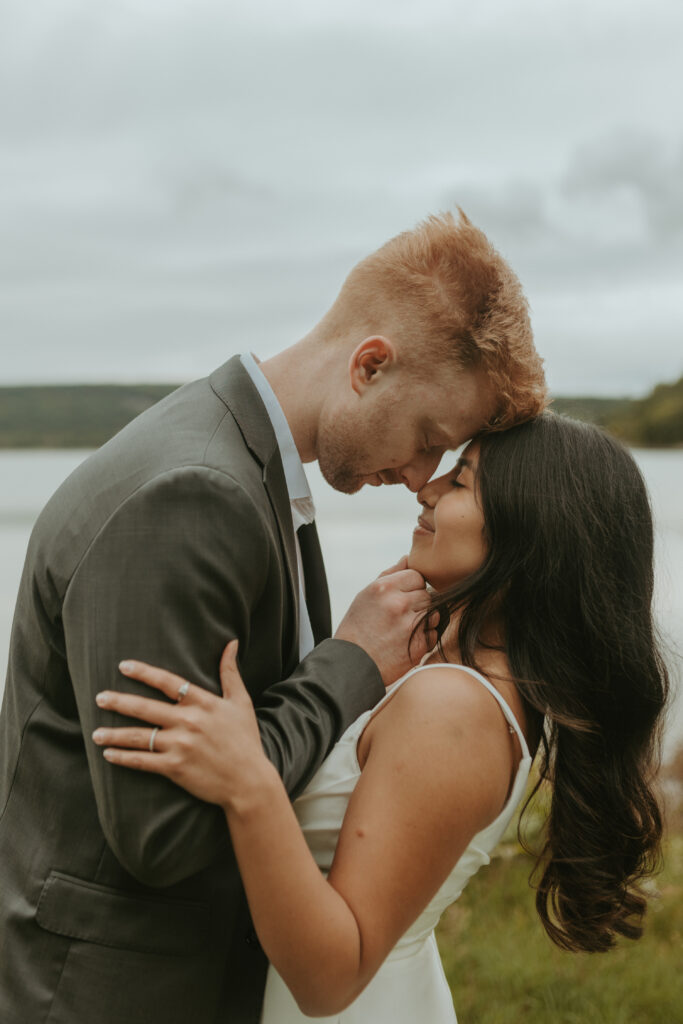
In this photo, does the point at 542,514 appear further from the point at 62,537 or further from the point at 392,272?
the point at 62,537

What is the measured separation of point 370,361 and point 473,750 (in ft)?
3.63

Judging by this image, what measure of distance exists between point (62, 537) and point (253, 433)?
497mm

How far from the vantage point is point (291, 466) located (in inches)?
107

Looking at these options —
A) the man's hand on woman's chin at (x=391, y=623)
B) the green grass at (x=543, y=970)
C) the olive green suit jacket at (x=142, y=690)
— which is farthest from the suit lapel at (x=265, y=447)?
the green grass at (x=543, y=970)

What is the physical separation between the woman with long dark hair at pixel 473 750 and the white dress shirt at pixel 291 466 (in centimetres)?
35

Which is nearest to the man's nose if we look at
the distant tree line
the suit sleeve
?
the suit sleeve

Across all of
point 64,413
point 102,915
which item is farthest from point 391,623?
point 64,413

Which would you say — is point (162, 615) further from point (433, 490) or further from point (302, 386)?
point (433, 490)

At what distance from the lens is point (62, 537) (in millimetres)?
2172

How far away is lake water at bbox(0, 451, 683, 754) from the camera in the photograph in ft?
10.3

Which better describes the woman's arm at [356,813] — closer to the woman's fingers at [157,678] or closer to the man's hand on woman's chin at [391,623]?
the woman's fingers at [157,678]

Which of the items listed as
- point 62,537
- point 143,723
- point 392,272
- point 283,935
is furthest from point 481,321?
point 283,935

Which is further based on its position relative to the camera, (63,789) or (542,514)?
(542,514)

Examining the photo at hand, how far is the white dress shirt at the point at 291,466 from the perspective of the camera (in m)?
2.64
